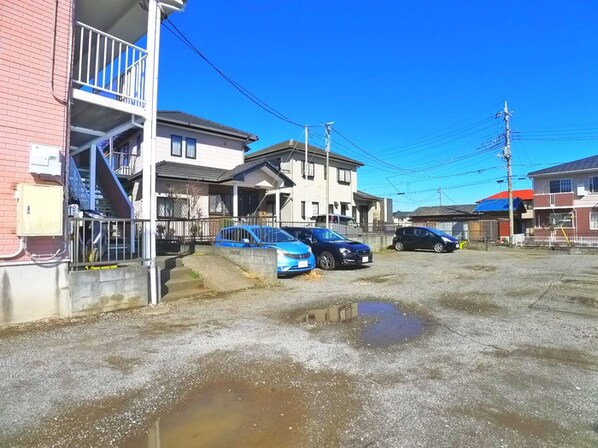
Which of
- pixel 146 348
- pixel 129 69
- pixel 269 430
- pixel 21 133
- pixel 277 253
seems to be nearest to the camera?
pixel 269 430

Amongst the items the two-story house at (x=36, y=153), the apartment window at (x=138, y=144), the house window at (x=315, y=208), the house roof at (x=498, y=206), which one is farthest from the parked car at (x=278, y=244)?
the house roof at (x=498, y=206)

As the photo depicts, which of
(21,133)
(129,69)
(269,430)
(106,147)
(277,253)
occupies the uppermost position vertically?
(106,147)

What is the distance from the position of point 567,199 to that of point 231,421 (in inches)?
1494

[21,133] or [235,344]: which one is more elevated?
[21,133]

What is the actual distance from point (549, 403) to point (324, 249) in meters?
9.99

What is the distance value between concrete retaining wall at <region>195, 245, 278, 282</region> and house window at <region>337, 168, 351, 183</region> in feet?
59.2

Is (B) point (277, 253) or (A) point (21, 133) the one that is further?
(B) point (277, 253)

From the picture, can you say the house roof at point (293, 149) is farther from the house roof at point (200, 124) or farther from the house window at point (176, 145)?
the house window at point (176, 145)

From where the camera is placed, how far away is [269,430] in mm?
2859

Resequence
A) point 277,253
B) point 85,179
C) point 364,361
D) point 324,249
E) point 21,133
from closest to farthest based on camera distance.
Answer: point 364,361, point 21,133, point 277,253, point 85,179, point 324,249

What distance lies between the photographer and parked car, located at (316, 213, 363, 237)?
21.8m

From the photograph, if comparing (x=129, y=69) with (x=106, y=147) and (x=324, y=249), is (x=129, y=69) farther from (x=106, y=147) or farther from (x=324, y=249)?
(x=106, y=147)

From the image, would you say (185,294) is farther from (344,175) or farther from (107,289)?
(344,175)

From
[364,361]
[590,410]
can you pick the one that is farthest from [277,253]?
[590,410]
